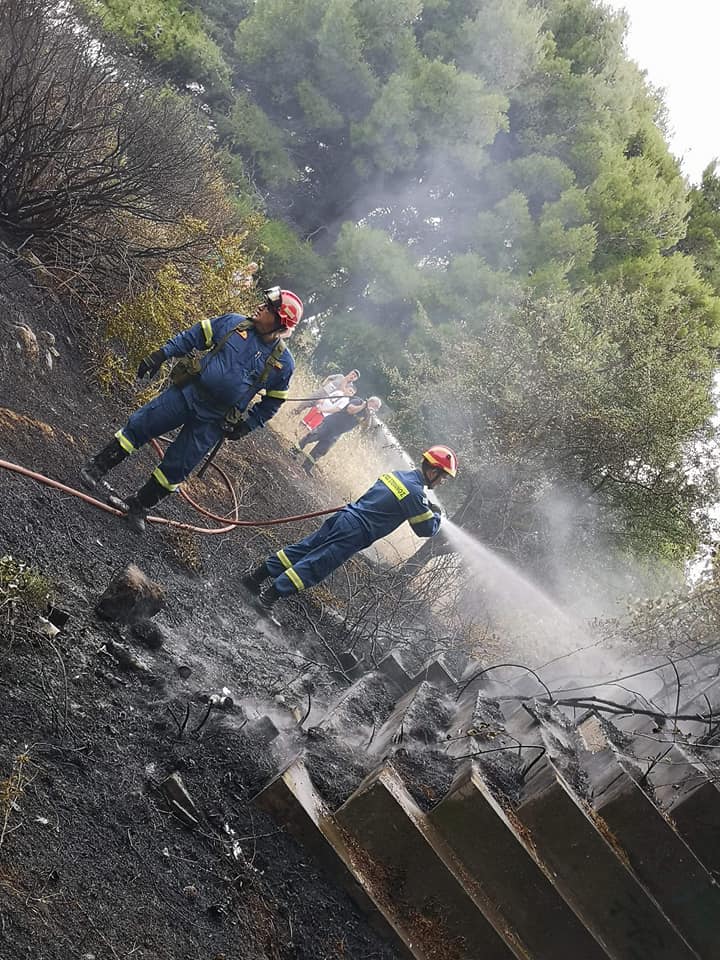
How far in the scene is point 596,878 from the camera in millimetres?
3301

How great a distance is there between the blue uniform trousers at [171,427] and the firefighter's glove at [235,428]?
115 mm

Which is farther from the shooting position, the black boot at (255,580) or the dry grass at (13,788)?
the black boot at (255,580)

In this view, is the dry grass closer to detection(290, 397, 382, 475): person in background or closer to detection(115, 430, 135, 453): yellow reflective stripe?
detection(115, 430, 135, 453): yellow reflective stripe

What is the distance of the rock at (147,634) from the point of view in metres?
3.80

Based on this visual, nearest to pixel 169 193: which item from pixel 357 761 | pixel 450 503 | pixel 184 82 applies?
pixel 357 761

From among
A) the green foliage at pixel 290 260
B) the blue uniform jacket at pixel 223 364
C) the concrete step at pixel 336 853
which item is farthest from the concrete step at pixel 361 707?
the green foliage at pixel 290 260

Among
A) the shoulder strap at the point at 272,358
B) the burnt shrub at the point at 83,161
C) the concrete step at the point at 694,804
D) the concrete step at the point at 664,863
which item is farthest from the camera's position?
the burnt shrub at the point at 83,161

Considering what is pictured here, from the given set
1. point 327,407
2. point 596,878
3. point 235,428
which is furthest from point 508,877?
point 327,407

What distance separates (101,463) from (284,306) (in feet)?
5.73

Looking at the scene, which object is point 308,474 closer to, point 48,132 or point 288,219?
point 48,132

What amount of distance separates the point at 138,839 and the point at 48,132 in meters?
5.88

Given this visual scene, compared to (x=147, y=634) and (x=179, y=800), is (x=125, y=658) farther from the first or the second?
(x=179, y=800)

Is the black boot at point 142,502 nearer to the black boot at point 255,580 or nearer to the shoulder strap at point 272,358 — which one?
the black boot at point 255,580

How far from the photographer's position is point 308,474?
1175 centimetres
